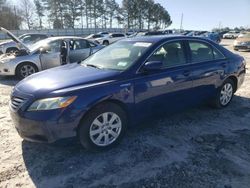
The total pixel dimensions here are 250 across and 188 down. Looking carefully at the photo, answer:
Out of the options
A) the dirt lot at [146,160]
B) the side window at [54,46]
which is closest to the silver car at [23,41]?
the side window at [54,46]

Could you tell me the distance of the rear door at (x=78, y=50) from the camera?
28.4 feet

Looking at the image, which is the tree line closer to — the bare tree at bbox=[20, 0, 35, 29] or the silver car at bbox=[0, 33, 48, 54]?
the bare tree at bbox=[20, 0, 35, 29]

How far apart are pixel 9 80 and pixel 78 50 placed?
2494 mm

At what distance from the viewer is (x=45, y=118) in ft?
10.3

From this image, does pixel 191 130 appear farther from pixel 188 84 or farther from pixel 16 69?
pixel 16 69

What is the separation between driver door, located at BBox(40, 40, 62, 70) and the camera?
8.55 metres

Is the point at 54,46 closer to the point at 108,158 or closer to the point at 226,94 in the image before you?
the point at 226,94

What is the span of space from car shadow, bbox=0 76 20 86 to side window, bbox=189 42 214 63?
571 centimetres

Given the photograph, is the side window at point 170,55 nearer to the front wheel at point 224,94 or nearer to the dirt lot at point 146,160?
the dirt lot at point 146,160

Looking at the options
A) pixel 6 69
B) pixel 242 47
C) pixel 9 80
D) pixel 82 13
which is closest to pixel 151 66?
pixel 6 69

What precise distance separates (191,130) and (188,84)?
80 centimetres

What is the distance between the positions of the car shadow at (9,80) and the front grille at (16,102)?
483cm

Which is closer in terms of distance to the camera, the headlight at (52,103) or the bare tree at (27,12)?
the headlight at (52,103)

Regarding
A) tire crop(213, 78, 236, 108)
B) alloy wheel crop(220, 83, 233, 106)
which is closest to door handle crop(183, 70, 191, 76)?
tire crop(213, 78, 236, 108)
